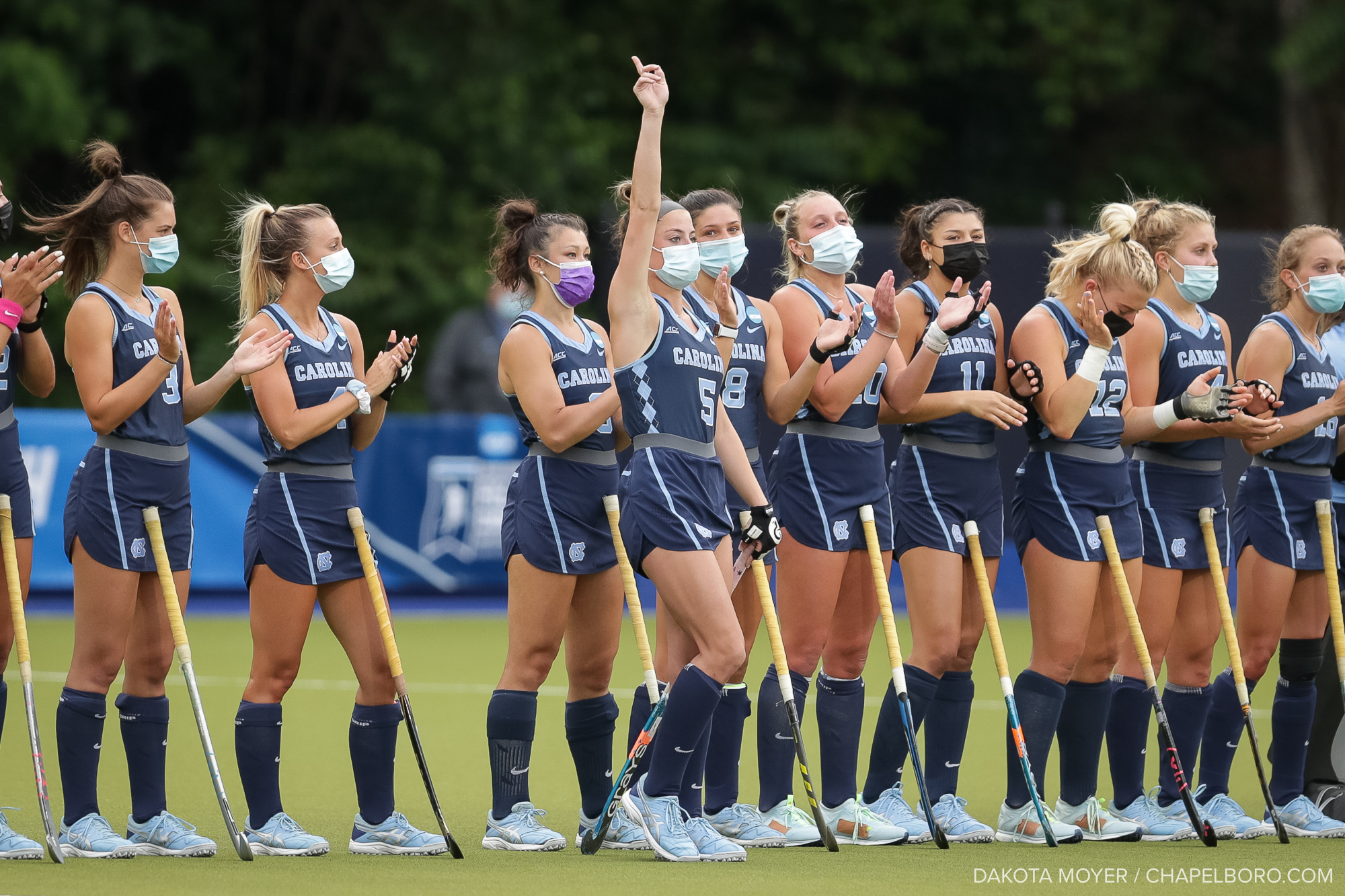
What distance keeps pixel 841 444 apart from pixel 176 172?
14671 mm

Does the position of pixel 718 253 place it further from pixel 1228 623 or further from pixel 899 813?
pixel 1228 623

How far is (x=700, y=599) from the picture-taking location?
556 cm

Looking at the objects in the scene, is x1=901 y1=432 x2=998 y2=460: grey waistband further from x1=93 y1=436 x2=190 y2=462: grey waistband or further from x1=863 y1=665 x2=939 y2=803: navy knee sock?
x1=93 y1=436 x2=190 y2=462: grey waistband

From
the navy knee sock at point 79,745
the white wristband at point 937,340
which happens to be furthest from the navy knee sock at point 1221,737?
the navy knee sock at point 79,745

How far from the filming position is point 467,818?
6641 mm

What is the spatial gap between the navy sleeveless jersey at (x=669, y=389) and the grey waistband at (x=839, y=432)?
66cm

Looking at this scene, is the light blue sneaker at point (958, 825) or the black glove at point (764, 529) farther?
the light blue sneaker at point (958, 825)

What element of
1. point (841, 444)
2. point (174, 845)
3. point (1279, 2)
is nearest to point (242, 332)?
point (174, 845)

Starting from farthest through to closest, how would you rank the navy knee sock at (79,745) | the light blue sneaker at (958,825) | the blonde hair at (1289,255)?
the blonde hair at (1289,255) → the light blue sneaker at (958,825) → the navy knee sock at (79,745)

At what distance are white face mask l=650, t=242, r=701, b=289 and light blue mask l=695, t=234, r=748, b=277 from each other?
0.27 meters

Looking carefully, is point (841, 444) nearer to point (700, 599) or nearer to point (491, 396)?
point (700, 599)

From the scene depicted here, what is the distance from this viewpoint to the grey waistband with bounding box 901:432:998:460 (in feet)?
20.7

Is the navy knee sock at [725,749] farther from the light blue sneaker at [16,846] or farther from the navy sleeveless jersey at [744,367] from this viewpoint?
the light blue sneaker at [16,846]

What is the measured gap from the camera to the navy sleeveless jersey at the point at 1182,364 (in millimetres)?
6551
